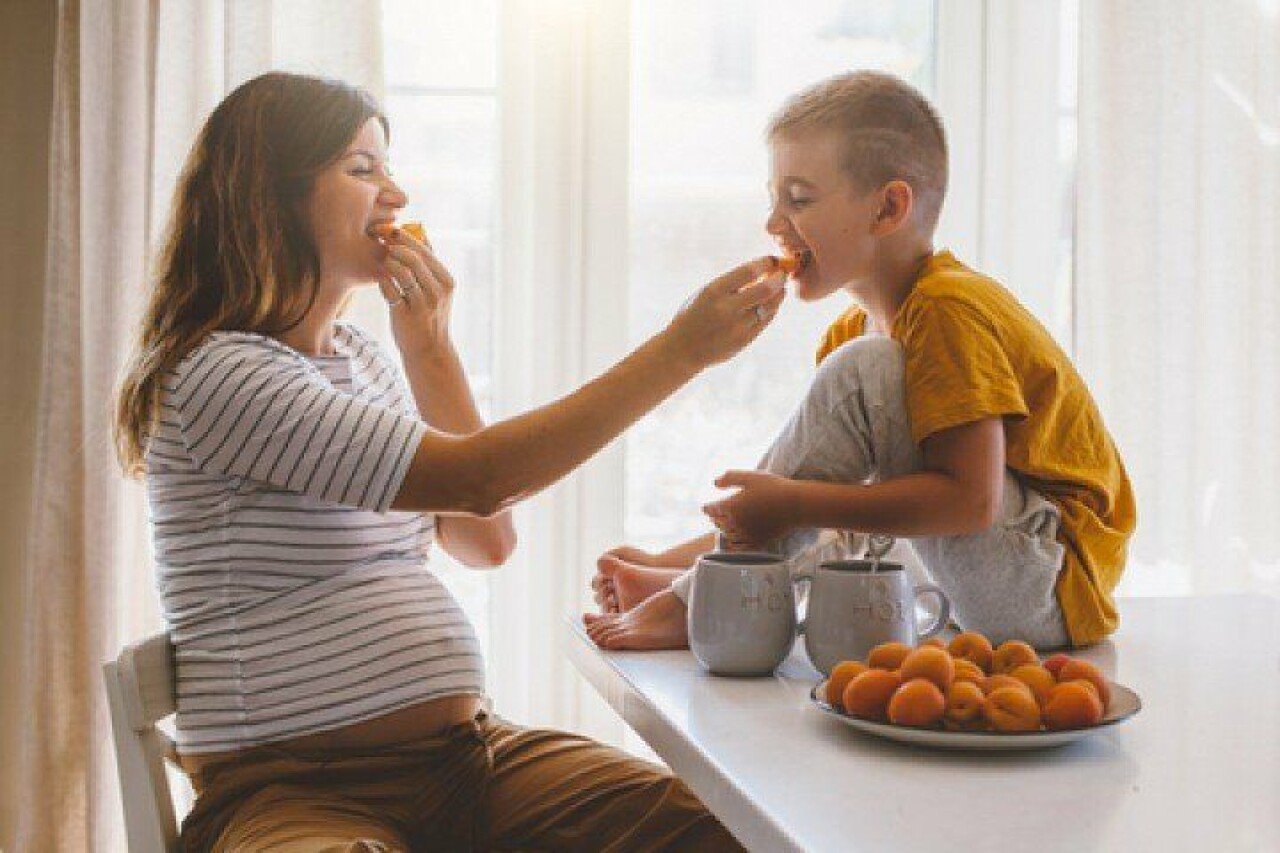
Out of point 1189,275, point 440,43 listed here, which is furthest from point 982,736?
point 1189,275

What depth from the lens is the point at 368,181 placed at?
1477 millimetres

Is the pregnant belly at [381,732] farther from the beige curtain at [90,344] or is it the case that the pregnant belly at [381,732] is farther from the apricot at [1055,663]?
the beige curtain at [90,344]

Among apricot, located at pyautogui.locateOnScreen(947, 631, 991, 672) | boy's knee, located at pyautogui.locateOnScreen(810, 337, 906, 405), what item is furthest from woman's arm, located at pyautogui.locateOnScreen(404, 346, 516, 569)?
apricot, located at pyautogui.locateOnScreen(947, 631, 991, 672)

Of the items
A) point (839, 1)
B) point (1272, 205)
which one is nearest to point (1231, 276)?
point (1272, 205)

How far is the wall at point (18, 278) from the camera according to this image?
256cm

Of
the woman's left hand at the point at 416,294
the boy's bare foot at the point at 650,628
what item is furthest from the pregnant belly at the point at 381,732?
the woman's left hand at the point at 416,294

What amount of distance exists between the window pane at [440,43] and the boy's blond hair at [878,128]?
52.4 inches

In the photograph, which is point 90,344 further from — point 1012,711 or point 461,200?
point 1012,711

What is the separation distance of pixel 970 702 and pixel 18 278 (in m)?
2.22

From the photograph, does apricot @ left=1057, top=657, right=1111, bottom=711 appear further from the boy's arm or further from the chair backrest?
the chair backrest

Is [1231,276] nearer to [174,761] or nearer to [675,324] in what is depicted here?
[675,324]

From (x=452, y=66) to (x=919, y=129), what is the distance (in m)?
1.44

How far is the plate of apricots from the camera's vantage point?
0.89 m

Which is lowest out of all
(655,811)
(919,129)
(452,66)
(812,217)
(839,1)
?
(655,811)
